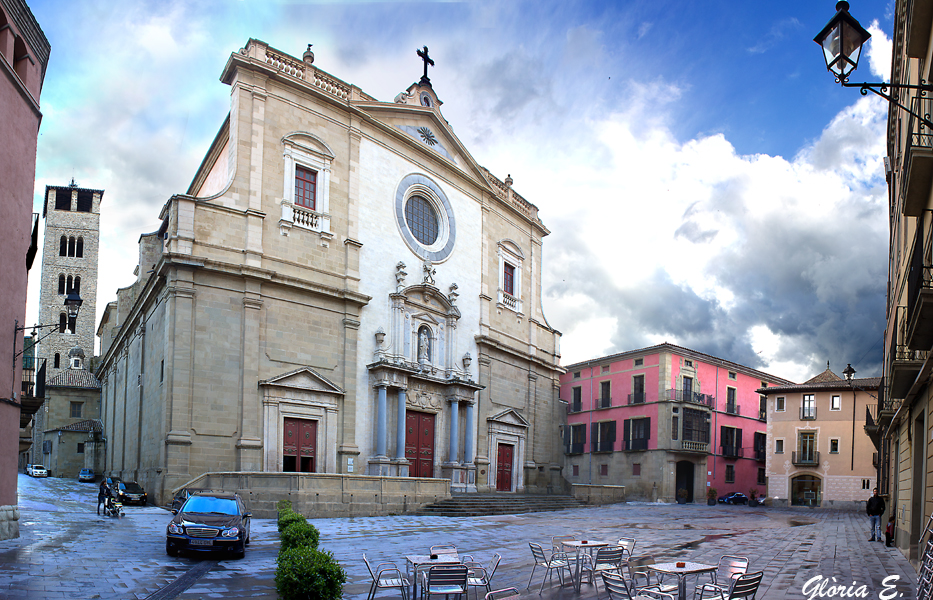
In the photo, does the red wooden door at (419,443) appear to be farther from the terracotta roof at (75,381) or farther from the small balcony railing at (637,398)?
the terracotta roof at (75,381)

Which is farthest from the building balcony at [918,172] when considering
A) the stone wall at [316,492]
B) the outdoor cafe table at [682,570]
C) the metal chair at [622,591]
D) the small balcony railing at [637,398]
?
the small balcony railing at [637,398]

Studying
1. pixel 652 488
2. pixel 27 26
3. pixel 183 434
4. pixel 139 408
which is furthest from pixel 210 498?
pixel 652 488

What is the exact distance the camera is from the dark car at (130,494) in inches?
842

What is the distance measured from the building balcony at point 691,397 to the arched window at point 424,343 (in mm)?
21729

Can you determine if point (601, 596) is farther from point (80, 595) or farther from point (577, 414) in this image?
point (577, 414)

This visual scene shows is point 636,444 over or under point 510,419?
under

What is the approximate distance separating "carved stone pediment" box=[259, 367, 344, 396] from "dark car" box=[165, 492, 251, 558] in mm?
9916

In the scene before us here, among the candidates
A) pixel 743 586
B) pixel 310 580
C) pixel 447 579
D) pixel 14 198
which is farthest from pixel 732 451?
pixel 310 580

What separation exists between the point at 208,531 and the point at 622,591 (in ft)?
25.3

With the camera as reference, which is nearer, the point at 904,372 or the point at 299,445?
the point at 904,372

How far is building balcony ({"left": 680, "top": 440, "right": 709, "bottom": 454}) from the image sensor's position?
44.8 metres

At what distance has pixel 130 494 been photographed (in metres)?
21.8

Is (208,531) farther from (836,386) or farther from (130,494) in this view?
(836,386)

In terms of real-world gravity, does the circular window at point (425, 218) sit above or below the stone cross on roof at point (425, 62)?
below
